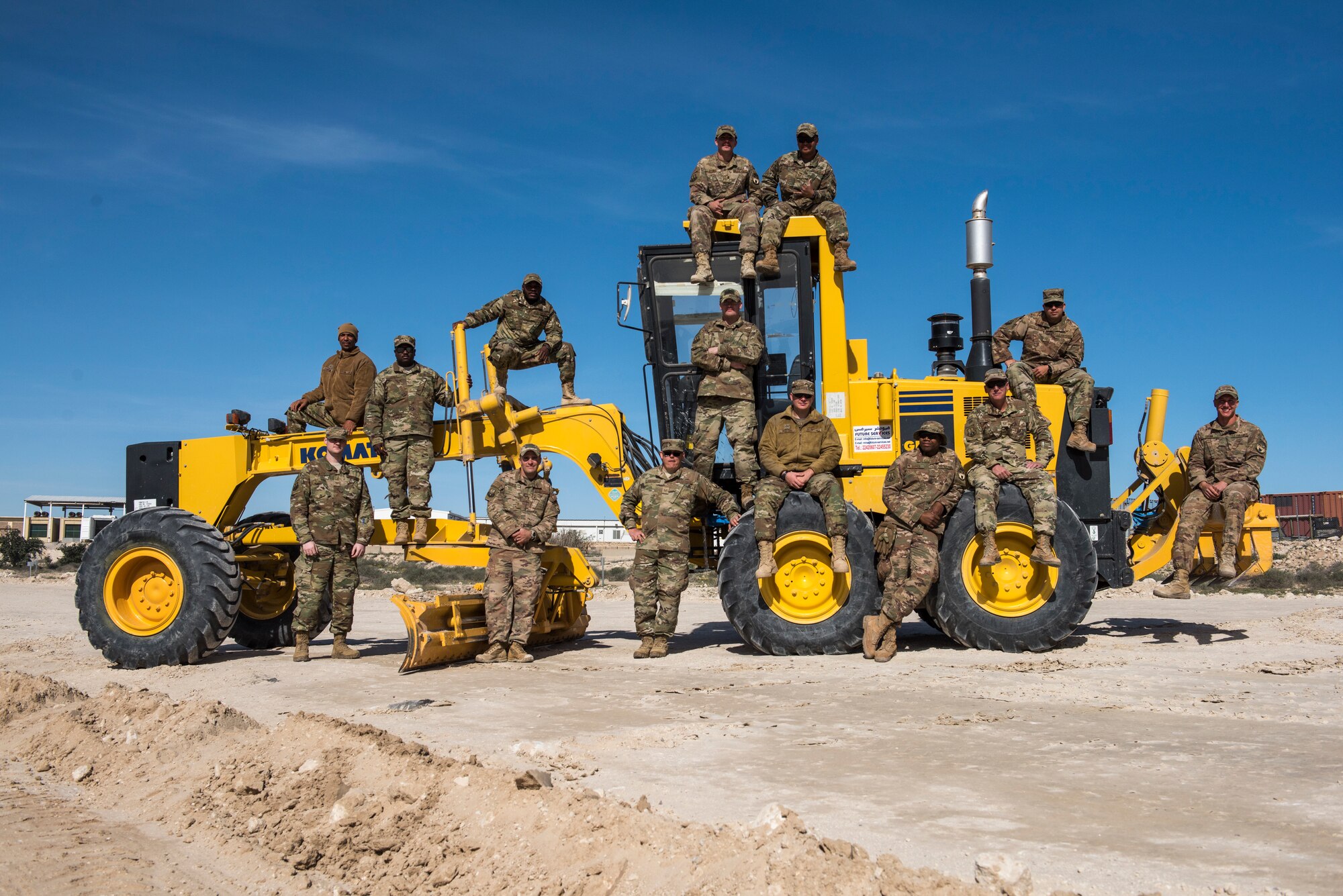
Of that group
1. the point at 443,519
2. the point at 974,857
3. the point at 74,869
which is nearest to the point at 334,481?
the point at 443,519

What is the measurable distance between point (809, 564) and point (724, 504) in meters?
0.85

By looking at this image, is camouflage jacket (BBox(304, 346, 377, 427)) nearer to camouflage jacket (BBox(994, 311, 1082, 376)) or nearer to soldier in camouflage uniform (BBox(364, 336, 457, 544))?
soldier in camouflage uniform (BBox(364, 336, 457, 544))

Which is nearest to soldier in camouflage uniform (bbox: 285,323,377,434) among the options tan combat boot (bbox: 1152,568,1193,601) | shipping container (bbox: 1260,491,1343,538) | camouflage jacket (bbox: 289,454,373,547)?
camouflage jacket (bbox: 289,454,373,547)

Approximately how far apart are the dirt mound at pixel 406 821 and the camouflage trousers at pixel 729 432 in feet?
13.9

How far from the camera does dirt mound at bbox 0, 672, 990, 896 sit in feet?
11.1

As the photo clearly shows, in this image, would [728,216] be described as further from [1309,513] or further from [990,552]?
[1309,513]

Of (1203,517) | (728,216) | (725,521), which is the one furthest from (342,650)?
(1203,517)

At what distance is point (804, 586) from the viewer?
8734mm

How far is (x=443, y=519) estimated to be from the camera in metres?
9.26

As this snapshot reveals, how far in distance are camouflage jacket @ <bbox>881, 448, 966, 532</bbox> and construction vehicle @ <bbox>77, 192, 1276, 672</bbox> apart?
0.22 metres

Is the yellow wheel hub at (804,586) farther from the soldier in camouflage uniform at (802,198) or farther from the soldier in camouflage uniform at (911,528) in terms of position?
the soldier in camouflage uniform at (802,198)

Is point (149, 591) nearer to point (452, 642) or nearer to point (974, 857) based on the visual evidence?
point (452, 642)

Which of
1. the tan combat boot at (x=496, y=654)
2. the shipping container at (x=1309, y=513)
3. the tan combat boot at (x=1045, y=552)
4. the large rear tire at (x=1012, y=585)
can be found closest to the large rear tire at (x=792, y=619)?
the large rear tire at (x=1012, y=585)

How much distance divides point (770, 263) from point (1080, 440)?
10.3ft
